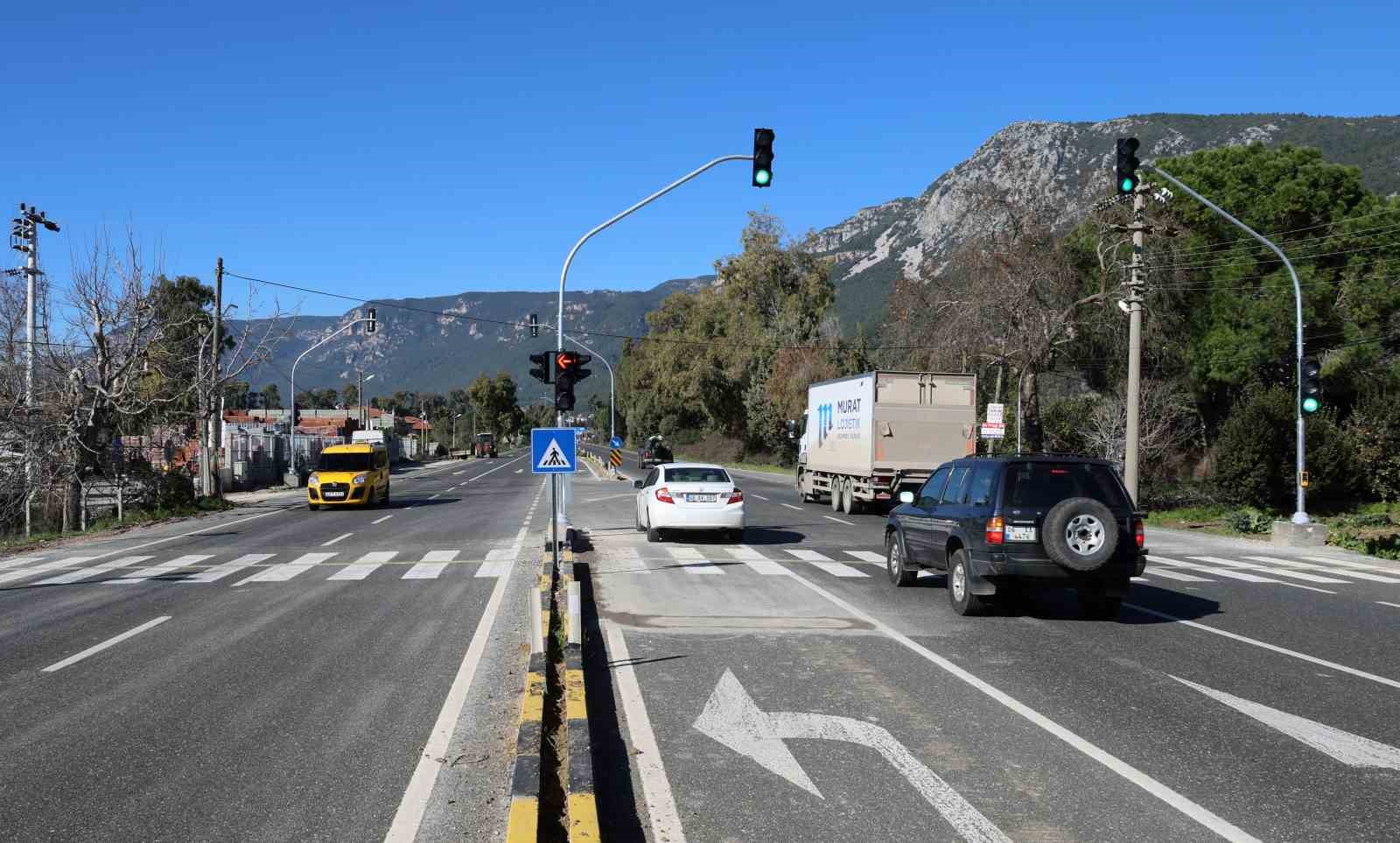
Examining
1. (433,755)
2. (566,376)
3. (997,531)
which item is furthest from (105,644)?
(566,376)

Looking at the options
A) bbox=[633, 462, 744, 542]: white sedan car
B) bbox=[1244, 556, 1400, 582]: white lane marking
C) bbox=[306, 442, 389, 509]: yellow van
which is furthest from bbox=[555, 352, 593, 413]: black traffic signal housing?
bbox=[306, 442, 389, 509]: yellow van

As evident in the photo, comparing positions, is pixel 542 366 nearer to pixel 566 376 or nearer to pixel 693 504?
pixel 566 376

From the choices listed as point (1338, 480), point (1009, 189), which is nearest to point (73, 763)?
point (1009, 189)

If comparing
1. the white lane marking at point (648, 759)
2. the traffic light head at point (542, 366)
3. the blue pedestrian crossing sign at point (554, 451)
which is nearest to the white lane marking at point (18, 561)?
the traffic light head at point (542, 366)

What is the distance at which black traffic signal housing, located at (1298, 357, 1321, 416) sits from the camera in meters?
22.0

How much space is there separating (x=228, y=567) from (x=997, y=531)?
39.4 ft

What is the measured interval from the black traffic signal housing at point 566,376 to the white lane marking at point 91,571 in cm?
747

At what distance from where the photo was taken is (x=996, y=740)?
6.93 m

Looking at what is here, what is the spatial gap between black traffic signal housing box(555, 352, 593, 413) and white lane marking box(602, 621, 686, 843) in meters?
8.28

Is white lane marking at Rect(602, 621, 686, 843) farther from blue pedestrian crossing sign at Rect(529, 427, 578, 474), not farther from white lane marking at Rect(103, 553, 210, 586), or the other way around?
white lane marking at Rect(103, 553, 210, 586)

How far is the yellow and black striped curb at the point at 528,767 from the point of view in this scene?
190 inches

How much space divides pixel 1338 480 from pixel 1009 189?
48.0ft

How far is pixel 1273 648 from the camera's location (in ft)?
33.8

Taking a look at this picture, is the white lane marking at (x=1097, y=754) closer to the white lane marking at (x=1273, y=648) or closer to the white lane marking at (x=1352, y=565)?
the white lane marking at (x=1273, y=648)
